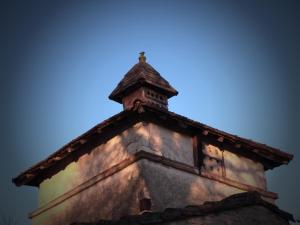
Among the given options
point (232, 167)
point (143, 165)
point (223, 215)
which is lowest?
point (223, 215)

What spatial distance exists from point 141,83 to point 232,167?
13.5 ft

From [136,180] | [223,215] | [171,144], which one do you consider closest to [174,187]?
[136,180]

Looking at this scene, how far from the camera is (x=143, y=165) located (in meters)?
12.3

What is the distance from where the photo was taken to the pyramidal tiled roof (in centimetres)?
1554

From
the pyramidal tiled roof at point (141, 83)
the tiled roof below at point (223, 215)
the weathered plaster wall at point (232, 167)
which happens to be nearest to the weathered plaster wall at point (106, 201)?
the weathered plaster wall at point (232, 167)

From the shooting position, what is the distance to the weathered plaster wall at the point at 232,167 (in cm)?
1420

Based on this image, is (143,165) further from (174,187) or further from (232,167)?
(232,167)

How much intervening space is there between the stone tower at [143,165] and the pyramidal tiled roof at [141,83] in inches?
1.3

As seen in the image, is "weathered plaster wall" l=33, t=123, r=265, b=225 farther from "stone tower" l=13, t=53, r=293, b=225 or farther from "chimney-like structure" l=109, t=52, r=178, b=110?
"chimney-like structure" l=109, t=52, r=178, b=110

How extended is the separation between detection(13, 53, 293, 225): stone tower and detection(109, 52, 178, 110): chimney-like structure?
Result: 0.03 m

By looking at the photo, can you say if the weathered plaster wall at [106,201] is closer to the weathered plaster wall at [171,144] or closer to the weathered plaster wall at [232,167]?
the weathered plaster wall at [171,144]

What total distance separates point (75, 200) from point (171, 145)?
12.0ft

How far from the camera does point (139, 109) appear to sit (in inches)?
489

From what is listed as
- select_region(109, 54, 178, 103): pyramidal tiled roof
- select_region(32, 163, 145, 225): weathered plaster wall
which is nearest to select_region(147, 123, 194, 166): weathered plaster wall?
select_region(32, 163, 145, 225): weathered plaster wall
